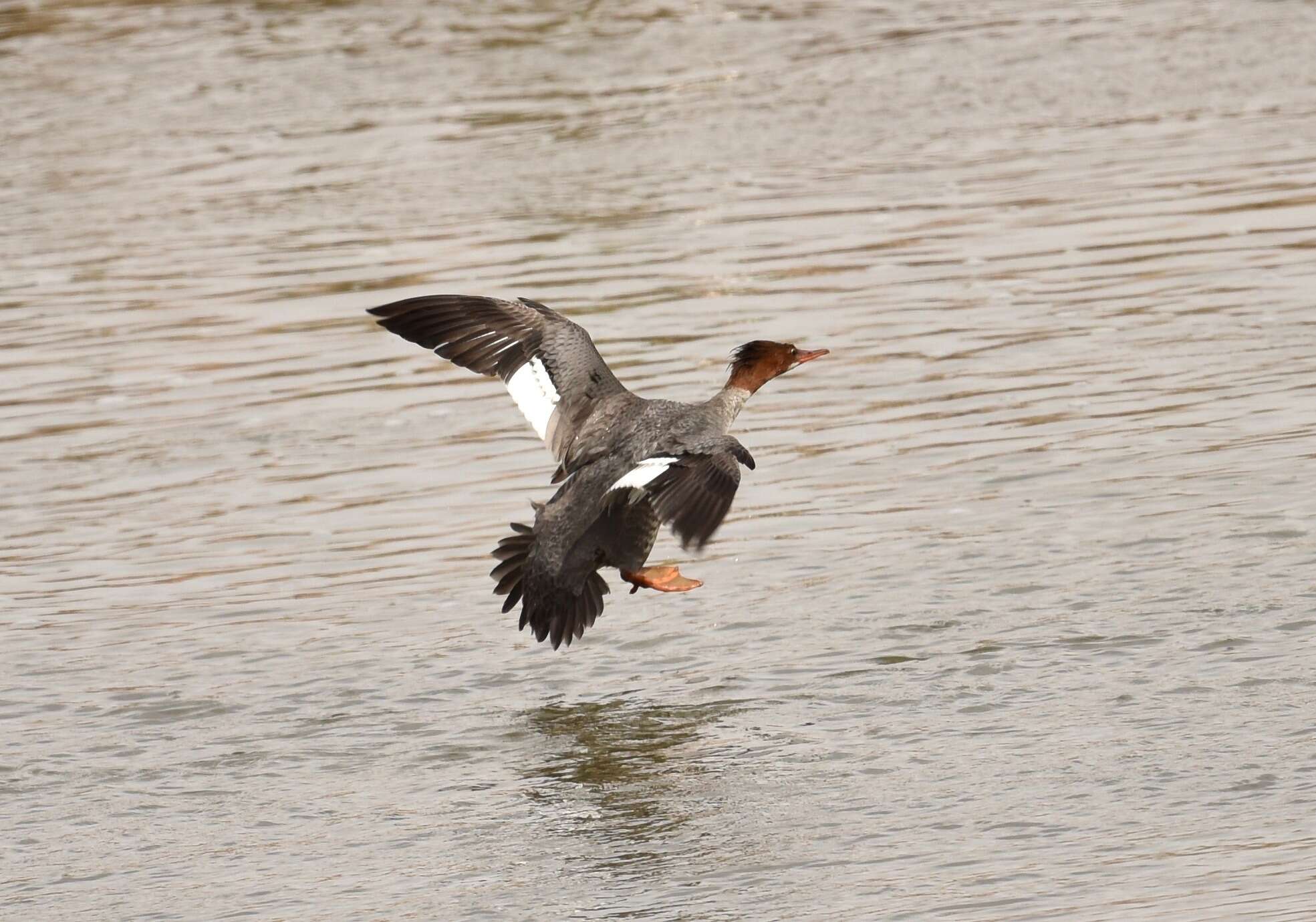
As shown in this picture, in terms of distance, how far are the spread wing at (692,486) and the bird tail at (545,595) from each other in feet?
1.36

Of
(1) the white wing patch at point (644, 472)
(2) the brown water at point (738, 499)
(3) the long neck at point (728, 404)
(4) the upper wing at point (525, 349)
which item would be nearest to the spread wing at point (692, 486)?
(1) the white wing patch at point (644, 472)

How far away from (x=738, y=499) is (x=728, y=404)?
1.71 meters

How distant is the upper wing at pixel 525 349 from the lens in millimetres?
8641

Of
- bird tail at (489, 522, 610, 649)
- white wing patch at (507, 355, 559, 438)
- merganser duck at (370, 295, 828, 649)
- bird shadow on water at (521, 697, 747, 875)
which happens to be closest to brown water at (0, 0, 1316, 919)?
bird shadow on water at (521, 697, 747, 875)

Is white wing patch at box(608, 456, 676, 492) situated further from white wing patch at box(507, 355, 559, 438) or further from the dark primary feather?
white wing patch at box(507, 355, 559, 438)

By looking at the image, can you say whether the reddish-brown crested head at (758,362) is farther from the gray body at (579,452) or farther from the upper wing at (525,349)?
the upper wing at (525,349)

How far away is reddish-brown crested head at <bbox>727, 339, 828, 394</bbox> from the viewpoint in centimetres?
864

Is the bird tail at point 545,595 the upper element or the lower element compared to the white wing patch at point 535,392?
lower

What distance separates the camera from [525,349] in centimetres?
887

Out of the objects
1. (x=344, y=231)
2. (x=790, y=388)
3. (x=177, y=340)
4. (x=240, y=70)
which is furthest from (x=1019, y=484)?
(x=240, y=70)

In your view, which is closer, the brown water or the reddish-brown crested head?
the brown water

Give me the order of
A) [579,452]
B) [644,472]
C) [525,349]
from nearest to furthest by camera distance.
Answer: [644,472] < [579,452] < [525,349]

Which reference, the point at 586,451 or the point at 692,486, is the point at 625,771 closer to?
the point at 692,486

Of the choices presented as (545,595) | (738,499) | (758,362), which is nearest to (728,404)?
(758,362)
